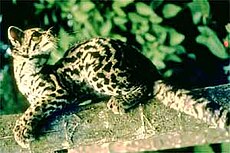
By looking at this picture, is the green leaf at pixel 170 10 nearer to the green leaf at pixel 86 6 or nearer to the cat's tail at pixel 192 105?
the green leaf at pixel 86 6

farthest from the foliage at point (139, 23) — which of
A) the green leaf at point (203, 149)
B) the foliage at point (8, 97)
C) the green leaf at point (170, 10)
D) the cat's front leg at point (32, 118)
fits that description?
the cat's front leg at point (32, 118)

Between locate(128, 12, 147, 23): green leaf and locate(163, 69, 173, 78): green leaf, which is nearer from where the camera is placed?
locate(128, 12, 147, 23): green leaf

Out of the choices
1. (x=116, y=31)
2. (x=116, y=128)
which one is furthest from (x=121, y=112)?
(x=116, y=31)

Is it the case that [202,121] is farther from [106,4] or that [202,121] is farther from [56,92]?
[106,4]

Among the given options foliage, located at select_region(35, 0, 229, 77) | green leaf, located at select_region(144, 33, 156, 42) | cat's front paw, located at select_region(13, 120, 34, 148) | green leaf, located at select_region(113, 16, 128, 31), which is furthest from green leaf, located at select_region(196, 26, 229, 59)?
cat's front paw, located at select_region(13, 120, 34, 148)

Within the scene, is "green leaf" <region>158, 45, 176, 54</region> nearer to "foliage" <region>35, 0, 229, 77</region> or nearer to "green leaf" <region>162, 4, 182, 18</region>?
"foliage" <region>35, 0, 229, 77</region>

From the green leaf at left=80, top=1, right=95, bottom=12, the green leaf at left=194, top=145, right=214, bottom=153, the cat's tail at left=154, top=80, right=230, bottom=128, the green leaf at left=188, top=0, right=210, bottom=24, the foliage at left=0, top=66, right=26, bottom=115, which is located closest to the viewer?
the cat's tail at left=154, top=80, right=230, bottom=128

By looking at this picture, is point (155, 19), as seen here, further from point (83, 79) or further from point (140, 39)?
point (83, 79)
